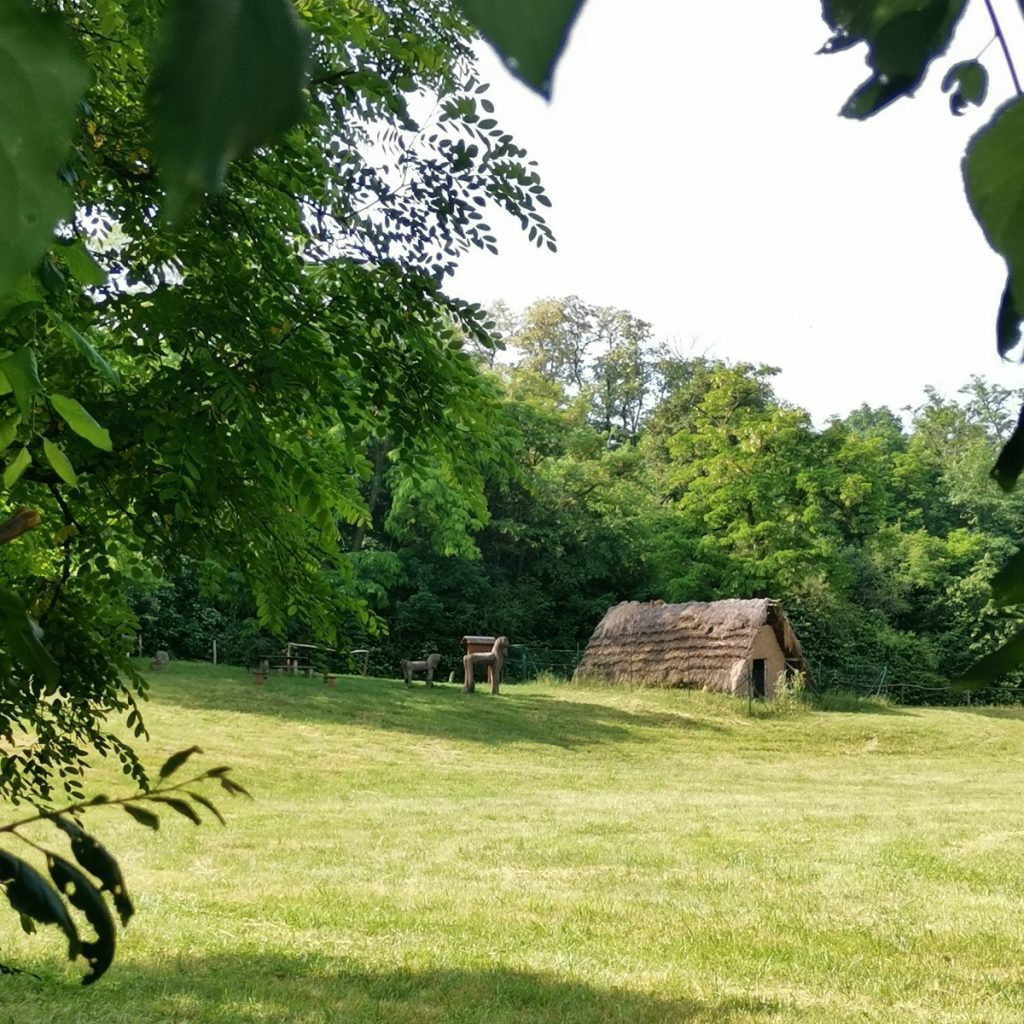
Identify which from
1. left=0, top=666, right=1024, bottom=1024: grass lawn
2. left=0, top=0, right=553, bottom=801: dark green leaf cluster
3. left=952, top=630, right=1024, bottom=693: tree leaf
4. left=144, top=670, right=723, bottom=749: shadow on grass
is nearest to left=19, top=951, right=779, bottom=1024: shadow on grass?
left=0, top=666, right=1024, bottom=1024: grass lawn

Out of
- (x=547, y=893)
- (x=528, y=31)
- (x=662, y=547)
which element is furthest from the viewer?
(x=662, y=547)

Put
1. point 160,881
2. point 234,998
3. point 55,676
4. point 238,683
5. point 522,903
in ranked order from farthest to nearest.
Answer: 1. point 238,683
2. point 160,881
3. point 522,903
4. point 234,998
5. point 55,676

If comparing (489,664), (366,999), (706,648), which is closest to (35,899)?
(366,999)

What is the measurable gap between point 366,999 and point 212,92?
5492 mm

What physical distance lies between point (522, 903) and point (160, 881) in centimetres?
236

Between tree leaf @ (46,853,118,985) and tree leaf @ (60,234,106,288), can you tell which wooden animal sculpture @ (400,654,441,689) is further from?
tree leaf @ (46,853,118,985)

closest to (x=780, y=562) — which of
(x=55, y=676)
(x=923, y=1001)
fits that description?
(x=923, y=1001)

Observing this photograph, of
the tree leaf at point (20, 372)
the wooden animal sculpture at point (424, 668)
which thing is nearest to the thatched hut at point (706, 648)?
the wooden animal sculpture at point (424, 668)

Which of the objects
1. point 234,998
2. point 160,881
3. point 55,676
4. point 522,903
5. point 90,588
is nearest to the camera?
point 55,676

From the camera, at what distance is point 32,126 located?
19 centimetres

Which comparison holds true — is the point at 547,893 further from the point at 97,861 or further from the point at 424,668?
the point at 424,668

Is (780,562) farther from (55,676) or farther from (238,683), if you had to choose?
(55,676)

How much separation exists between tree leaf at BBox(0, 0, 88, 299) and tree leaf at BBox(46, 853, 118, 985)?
0.64 metres

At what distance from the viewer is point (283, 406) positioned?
165 inches
